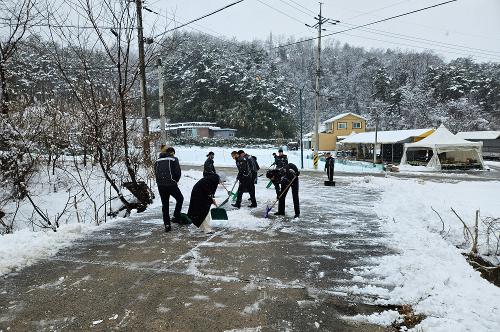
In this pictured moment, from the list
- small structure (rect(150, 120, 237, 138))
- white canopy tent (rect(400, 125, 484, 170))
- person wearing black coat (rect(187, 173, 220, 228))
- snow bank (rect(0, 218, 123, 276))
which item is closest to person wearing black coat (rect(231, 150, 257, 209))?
person wearing black coat (rect(187, 173, 220, 228))

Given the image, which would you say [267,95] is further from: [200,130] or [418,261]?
[418,261]

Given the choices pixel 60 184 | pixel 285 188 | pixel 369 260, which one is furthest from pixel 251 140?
pixel 369 260

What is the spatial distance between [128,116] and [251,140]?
36.5 m

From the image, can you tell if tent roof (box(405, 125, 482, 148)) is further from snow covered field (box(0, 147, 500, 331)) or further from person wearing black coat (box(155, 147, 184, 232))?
person wearing black coat (box(155, 147, 184, 232))

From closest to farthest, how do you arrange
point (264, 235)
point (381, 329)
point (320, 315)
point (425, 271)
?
point (381, 329) → point (320, 315) → point (425, 271) → point (264, 235)

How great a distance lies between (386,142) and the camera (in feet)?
105

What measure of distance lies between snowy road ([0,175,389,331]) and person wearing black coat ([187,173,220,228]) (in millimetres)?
325

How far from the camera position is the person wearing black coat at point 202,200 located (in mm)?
6816

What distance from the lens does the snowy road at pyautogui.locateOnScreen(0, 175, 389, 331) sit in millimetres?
3525

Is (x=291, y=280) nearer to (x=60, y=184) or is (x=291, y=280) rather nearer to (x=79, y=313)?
(x=79, y=313)

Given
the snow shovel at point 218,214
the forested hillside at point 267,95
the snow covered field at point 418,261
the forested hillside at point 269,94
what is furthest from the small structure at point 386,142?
the snow shovel at point 218,214

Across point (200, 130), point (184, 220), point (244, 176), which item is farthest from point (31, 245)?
point (200, 130)

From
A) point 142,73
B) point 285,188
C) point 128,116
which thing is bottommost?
point 285,188

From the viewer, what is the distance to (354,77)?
75062 mm
